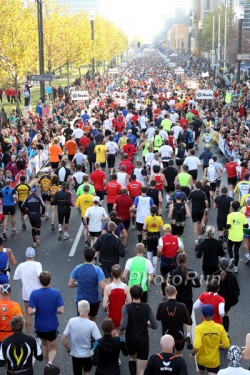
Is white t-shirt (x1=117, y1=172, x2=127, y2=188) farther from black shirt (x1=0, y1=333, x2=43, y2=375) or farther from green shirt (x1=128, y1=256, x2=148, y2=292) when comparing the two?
black shirt (x1=0, y1=333, x2=43, y2=375)

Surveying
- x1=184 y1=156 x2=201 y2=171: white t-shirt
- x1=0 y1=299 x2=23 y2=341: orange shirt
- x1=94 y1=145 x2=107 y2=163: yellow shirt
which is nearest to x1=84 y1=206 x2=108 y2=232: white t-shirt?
x1=0 y1=299 x2=23 y2=341: orange shirt

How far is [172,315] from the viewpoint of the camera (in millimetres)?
7945

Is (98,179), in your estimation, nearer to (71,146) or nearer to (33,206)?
(33,206)

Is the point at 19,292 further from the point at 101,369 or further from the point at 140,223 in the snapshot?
the point at 101,369

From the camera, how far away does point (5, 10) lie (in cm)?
3212

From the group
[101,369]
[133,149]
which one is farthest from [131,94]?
[101,369]

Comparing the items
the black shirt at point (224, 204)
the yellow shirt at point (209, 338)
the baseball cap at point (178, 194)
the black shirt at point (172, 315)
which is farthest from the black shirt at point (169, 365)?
the black shirt at point (224, 204)

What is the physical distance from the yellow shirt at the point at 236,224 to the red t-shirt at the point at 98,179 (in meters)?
4.29

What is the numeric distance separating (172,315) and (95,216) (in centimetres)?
512

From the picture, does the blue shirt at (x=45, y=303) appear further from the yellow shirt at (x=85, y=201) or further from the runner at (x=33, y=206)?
the runner at (x=33, y=206)

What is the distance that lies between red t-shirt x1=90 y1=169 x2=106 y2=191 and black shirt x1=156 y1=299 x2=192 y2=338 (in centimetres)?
792

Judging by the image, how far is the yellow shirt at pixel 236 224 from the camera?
40.4 feet

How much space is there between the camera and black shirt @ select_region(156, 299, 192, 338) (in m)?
7.93

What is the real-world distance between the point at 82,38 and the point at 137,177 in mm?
37682
